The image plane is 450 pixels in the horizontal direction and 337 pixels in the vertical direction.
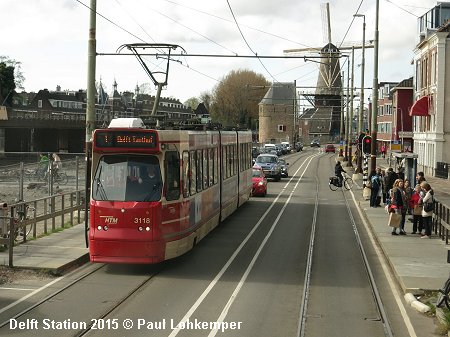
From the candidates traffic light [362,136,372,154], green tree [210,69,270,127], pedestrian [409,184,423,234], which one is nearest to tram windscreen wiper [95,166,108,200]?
pedestrian [409,184,423,234]

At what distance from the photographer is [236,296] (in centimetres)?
1256

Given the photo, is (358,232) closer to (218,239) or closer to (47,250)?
(218,239)

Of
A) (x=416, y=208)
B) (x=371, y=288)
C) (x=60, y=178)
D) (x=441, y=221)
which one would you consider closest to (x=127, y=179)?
(x=371, y=288)

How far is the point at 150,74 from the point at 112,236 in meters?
8.28

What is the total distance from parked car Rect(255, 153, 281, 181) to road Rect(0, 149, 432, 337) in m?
28.9

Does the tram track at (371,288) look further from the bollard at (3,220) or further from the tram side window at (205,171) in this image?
the bollard at (3,220)

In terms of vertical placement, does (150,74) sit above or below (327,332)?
above

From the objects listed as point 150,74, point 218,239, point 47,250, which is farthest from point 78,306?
point 150,74

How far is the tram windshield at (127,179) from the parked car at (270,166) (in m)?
34.8

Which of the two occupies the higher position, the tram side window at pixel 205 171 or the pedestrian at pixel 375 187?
the tram side window at pixel 205 171

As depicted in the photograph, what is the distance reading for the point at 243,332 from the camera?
33.1 ft

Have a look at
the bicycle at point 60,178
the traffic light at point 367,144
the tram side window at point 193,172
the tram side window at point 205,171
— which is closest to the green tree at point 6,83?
the traffic light at point 367,144

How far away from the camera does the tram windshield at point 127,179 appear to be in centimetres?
1434

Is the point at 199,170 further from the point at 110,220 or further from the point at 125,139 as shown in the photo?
the point at 110,220
